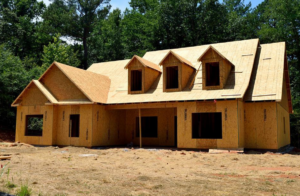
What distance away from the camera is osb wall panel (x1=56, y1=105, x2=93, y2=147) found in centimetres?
1800

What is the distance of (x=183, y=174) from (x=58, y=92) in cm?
1292

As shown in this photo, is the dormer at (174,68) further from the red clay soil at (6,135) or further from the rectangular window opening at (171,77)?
the red clay soil at (6,135)

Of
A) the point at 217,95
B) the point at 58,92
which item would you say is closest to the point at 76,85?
the point at 58,92

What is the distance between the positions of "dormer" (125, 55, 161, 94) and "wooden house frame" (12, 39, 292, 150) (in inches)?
2.6

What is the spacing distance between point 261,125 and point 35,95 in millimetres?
14413

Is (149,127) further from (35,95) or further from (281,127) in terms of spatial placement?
(281,127)

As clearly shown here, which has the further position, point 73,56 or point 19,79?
point 73,56

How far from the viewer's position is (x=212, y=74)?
1948 cm

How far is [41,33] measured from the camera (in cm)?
4528

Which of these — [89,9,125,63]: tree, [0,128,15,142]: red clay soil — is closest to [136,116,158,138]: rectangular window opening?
[0,128,15,142]: red clay soil

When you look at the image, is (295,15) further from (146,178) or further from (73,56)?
(146,178)

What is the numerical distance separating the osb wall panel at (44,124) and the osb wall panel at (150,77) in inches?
254

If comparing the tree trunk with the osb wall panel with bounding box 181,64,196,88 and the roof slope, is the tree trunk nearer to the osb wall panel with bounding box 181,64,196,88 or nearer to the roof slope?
the osb wall panel with bounding box 181,64,196,88

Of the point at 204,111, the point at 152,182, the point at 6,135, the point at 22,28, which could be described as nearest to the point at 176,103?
the point at 204,111
